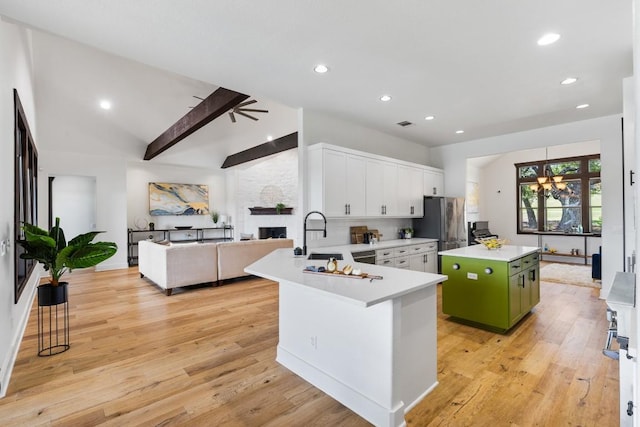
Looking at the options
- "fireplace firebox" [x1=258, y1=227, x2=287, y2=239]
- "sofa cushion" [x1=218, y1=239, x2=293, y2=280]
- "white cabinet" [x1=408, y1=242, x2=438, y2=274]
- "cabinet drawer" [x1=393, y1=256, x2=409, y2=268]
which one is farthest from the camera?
"fireplace firebox" [x1=258, y1=227, x2=287, y2=239]

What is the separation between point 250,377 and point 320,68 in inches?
111

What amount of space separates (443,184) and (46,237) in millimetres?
6118

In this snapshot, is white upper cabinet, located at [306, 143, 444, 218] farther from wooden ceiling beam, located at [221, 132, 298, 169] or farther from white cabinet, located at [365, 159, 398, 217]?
wooden ceiling beam, located at [221, 132, 298, 169]

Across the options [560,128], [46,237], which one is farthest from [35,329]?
[560,128]

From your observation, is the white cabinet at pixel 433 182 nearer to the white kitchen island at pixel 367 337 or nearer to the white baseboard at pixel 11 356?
the white kitchen island at pixel 367 337

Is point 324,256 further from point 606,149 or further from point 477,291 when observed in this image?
point 606,149

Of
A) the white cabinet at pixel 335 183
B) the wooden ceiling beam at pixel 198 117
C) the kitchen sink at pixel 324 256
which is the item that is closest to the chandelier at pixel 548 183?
the white cabinet at pixel 335 183

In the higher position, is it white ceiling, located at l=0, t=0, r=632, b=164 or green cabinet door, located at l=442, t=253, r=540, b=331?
white ceiling, located at l=0, t=0, r=632, b=164

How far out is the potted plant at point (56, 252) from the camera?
2646mm

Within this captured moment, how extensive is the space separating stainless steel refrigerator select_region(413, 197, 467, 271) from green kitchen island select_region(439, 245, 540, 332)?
1.73 m

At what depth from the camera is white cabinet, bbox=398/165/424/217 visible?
210 inches

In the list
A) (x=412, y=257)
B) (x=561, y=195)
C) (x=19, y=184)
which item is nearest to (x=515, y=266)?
(x=412, y=257)

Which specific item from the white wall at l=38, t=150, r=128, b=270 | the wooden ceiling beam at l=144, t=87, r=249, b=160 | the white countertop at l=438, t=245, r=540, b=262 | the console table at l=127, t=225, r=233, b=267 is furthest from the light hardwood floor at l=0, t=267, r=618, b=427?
the console table at l=127, t=225, r=233, b=267

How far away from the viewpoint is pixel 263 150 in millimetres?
7871
